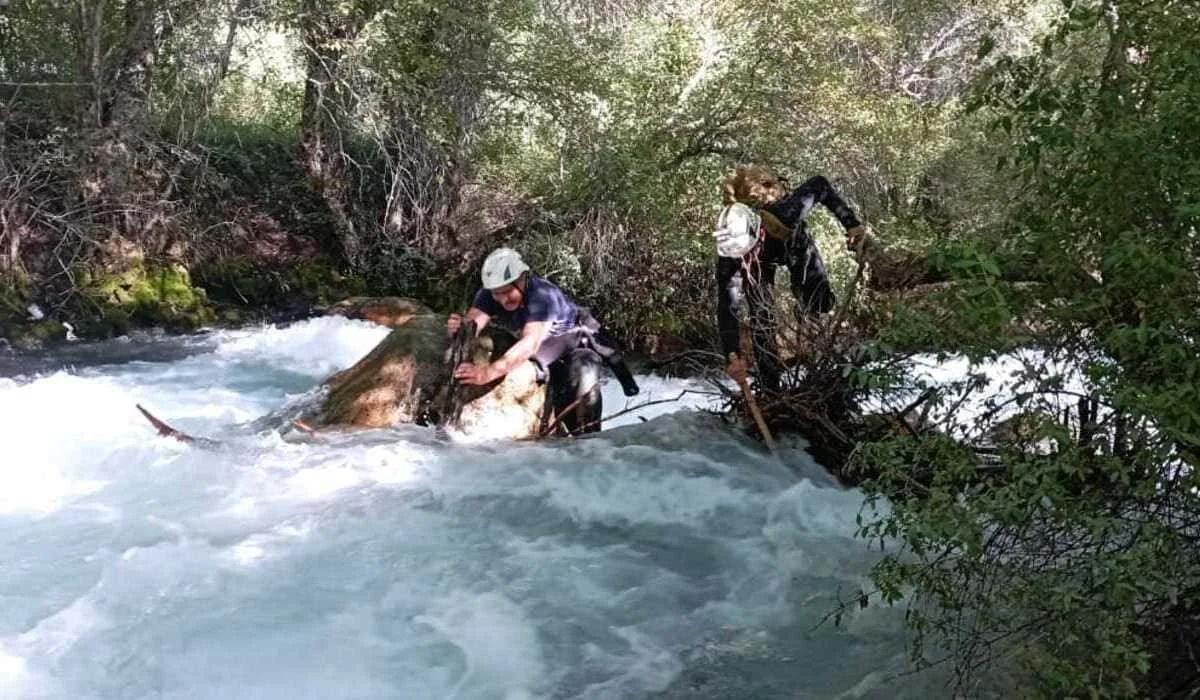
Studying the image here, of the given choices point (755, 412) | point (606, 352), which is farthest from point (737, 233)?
point (606, 352)

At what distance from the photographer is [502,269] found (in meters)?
6.20

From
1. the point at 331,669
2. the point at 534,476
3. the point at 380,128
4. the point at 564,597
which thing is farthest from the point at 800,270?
the point at 380,128

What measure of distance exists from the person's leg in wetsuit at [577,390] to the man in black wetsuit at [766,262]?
1225mm

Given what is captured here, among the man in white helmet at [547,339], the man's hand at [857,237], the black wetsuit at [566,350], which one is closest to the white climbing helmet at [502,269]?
the man in white helmet at [547,339]

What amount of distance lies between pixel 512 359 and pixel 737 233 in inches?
64.1

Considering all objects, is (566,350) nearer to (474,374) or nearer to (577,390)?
(577,390)

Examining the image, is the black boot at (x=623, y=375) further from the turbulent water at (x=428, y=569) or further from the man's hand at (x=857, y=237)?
the man's hand at (x=857, y=237)

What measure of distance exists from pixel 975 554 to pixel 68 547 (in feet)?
14.7

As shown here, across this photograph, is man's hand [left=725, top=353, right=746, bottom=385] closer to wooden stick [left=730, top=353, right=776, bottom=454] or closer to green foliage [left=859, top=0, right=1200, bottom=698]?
wooden stick [left=730, top=353, right=776, bottom=454]

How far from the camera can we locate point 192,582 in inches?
181

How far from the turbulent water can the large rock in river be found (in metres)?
0.26

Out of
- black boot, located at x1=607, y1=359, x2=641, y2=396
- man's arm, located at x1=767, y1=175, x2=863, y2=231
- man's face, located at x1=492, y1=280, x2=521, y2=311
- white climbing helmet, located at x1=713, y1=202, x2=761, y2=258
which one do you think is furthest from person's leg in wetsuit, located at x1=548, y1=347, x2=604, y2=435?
man's arm, located at x1=767, y1=175, x2=863, y2=231

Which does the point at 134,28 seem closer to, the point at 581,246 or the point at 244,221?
the point at 244,221

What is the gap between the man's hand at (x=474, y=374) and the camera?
6.27m
